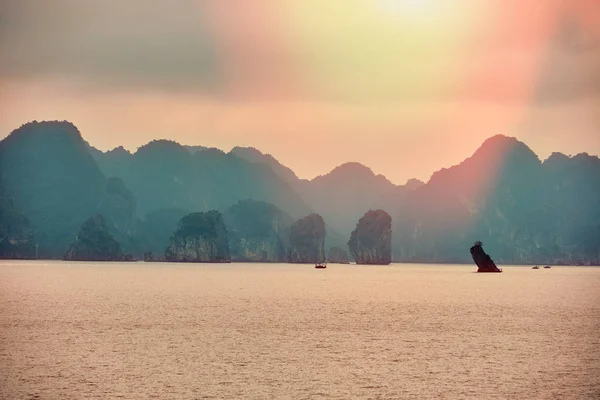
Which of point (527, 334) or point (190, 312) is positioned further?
point (190, 312)

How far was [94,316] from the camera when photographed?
121 meters

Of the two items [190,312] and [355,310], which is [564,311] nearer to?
[355,310]

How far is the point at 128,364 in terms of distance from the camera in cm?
7112

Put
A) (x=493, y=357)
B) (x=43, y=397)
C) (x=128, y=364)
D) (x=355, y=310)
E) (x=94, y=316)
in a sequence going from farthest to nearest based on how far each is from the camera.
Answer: (x=355, y=310) < (x=94, y=316) < (x=493, y=357) < (x=128, y=364) < (x=43, y=397)

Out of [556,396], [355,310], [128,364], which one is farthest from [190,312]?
[556,396]

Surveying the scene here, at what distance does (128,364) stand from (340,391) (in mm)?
21228

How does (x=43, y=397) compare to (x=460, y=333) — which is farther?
(x=460, y=333)

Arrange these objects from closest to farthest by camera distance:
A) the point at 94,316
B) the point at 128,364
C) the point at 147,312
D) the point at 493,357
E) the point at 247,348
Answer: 1. the point at 128,364
2. the point at 493,357
3. the point at 247,348
4. the point at 94,316
5. the point at 147,312

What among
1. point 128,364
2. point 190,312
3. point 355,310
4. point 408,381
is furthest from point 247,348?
point 355,310

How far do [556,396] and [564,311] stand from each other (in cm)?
9074

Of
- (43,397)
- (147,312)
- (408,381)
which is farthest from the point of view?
(147,312)

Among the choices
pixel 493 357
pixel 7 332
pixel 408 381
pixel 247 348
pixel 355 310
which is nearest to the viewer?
pixel 408 381

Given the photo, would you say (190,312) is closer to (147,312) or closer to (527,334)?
(147,312)

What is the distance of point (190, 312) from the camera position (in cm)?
13050
